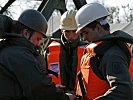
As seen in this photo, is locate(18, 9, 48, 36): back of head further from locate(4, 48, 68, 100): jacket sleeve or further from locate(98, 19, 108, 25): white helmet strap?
locate(98, 19, 108, 25): white helmet strap

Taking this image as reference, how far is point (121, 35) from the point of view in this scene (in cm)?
286

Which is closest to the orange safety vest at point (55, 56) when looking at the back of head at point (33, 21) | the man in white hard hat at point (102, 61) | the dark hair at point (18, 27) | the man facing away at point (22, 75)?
the man in white hard hat at point (102, 61)

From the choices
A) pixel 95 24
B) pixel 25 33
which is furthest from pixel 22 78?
pixel 95 24

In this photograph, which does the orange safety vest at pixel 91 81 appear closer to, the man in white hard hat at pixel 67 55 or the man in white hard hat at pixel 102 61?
the man in white hard hat at pixel 102 61

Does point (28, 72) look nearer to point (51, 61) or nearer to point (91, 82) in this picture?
point (91, 82)

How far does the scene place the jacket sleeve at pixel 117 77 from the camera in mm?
2619

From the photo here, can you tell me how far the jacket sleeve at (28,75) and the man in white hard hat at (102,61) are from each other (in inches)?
17.6

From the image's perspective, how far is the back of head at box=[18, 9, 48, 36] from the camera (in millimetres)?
3016

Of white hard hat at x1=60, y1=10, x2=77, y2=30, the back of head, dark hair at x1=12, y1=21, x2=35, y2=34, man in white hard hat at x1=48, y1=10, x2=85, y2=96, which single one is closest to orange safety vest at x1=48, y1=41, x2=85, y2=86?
man in white hard hat at x1=48, y1=10, x2=85, y2=96

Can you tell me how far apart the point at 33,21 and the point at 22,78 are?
2.16 ft

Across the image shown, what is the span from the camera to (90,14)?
3084 millimetres

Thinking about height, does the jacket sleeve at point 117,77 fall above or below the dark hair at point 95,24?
below

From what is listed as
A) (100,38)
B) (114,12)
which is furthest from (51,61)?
(114,12)

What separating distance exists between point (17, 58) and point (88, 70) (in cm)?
64
